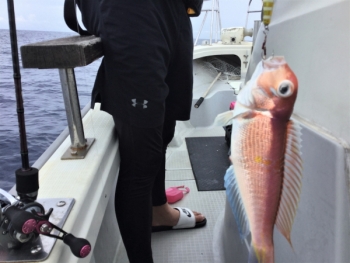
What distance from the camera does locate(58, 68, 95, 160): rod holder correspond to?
988 mm

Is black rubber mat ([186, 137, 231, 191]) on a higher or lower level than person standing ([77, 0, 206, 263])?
lower

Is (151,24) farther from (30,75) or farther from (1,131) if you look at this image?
(30,75)

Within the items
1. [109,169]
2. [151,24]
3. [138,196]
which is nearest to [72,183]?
[109,169]

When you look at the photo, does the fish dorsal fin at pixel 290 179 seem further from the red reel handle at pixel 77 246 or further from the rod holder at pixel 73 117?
the rod holder at pixel 73 117

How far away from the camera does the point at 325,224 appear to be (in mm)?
615

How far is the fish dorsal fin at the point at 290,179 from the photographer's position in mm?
520

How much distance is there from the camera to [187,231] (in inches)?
67.8

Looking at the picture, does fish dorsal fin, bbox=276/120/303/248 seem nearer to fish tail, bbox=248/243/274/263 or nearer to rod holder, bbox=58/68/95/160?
fish tail, bbox=248/243/274/263

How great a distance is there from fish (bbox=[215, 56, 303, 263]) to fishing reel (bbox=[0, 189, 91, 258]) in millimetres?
337

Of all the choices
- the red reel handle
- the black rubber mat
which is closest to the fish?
the red reel handle

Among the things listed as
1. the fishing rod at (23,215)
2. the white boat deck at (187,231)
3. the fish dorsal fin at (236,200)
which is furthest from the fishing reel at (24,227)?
the white boat deck at (187,231)

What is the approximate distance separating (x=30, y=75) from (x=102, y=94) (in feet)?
21.5

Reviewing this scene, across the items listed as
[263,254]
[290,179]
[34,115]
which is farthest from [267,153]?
[34,115]

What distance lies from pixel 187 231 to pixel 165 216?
6.9 inches
